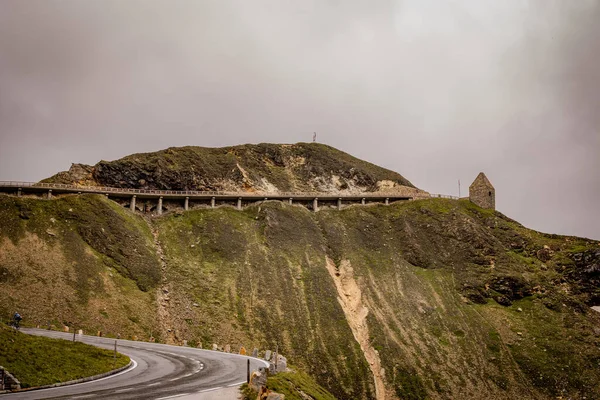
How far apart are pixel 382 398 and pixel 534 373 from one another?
89.5ft

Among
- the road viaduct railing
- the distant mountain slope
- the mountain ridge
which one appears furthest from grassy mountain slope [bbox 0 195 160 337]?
the distant mountain slope

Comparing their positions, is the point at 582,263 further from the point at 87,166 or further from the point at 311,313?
the point at 87,166

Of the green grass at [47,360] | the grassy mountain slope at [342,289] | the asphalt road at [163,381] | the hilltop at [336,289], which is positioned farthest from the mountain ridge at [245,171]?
the green grass at [47,360]

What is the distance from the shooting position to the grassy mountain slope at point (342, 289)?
3189 inches

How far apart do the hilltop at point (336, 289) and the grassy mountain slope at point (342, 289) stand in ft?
0.99

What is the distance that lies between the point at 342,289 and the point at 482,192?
54874 millimetres

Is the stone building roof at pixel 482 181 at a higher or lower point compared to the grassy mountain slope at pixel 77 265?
higher

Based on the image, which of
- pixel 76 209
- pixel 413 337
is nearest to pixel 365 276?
pixel 413 337

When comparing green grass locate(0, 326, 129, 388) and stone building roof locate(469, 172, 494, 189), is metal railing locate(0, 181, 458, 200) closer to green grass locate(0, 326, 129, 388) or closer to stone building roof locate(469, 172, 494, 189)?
stone building roof locate(469, 172, 494, 189)

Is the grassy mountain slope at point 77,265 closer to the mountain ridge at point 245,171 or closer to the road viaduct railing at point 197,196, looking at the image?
the road viaduct railing at point 197,196

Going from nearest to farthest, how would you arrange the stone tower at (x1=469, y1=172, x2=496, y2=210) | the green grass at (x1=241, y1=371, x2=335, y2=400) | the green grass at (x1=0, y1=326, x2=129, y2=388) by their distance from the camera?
the green grass at (x1=241, y1=371, x2=335, y2=400) < the green grass at (x1=0, y1=326, x2=129, y2=388) < the stone tower at (x1=469, y1=172, x2=496, y2=210)

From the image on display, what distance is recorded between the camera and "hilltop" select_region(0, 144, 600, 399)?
80562 mm

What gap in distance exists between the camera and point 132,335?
246 ft

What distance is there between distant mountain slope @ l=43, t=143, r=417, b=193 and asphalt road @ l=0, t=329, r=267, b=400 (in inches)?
3198
